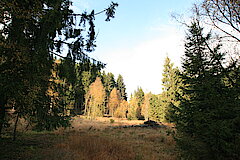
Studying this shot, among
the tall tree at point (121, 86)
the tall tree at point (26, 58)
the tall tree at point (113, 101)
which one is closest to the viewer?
the tall tree at point (26, 58)

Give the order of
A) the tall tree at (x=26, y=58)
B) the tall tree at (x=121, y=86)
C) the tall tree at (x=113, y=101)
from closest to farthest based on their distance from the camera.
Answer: the tall tree at (x=26, y=58)
the tall tree at (x=113, y=101)
the tall tree at (x=121, y=86)

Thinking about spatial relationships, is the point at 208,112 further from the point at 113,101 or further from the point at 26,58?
the point at 113,101

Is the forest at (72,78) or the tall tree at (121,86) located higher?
the tall tree at (121,86)

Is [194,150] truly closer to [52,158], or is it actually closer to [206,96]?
[206,96]

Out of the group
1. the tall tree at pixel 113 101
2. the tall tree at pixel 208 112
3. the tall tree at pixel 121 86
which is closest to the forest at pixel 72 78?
the tall tree at pixel 208 112

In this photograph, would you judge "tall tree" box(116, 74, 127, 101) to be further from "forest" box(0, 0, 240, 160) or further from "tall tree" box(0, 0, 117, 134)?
"tall tree" box(0, 0, 117, 134)

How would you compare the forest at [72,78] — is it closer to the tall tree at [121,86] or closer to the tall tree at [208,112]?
the tall tree at [208,112]

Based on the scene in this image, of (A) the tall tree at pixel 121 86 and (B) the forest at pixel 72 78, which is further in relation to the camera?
(A) the tall tree at pixel 121 86

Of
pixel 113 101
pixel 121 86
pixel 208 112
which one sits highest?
pixel 121 86

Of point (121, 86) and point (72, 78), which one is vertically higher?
point (121, 86)

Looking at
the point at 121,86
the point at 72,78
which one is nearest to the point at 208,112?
the point at 72,78

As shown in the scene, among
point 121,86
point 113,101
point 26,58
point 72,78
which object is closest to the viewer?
point 26,58

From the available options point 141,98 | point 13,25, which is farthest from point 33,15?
point 141,98

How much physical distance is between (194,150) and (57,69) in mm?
6400
